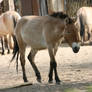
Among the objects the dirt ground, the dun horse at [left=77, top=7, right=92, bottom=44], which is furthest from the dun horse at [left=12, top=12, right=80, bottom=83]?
the dun horse at [left=77, top=7, right=92, bottom=44]

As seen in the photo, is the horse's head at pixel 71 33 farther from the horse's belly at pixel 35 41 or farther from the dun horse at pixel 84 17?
the dun horse at pixel 84 17

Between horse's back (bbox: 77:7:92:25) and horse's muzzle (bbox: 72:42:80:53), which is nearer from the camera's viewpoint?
horse's muzzle (bbox: 72:42:80:53)

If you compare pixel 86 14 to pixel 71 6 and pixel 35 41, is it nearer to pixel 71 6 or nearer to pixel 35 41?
pixel 71 6

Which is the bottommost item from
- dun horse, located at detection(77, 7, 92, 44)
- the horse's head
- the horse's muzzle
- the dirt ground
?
the dirt ground

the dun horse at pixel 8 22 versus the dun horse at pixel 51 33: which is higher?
the dun horse at pixel 51 33

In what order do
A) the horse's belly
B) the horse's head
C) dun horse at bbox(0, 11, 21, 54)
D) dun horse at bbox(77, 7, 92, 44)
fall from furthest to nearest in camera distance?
dun horse at bbox(77, 7, 92, 44), dun horse at bbox(0, 11, 21, 54), the horse's belly, the horse's head

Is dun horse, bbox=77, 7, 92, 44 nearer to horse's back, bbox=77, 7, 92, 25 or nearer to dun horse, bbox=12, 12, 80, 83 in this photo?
horse's back, bbox=77, 7, 92, 25

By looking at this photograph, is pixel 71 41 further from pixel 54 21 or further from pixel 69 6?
pixel 69 6

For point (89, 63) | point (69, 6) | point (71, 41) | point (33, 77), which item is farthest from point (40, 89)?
point (69, 6)

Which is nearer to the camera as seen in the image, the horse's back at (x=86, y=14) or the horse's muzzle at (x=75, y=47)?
the horse's muzzle at (x=75, y=47)

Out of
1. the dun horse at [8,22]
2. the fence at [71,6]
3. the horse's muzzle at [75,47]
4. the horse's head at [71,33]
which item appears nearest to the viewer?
the horse's muzzle at [75,47]

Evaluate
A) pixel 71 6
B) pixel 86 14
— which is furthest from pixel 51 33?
pixel 71 6

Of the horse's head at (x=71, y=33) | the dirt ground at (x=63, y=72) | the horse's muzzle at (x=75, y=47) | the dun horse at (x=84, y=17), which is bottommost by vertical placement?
the dirt ground at (x=63, y=72)

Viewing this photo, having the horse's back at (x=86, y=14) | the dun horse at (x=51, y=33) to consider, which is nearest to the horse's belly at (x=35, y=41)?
the dun horse at (x=51, y=33)
